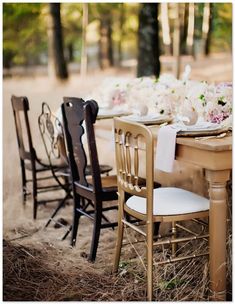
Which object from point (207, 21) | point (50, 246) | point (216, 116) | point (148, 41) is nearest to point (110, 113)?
point (50, 246)

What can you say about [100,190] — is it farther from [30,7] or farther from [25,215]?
[30,7]

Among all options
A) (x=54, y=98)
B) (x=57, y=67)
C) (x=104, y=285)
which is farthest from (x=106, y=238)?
(x=57, y=67)

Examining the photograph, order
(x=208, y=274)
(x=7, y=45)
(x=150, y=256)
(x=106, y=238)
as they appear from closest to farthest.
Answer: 1. (x=150, y=256)
2. (x=208, y=274)
3. (x=106, y=238)
4. (x=7, y=45)

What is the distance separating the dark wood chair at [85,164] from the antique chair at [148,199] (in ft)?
0.80

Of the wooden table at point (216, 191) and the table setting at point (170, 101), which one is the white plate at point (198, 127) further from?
the wooden table at point (216, 191)

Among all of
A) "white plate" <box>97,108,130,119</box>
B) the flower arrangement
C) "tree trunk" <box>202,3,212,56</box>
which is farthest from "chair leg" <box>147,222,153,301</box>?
"tree trunk" <box>202,3,212,56</box>

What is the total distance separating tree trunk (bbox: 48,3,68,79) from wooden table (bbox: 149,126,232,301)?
802 centimetres

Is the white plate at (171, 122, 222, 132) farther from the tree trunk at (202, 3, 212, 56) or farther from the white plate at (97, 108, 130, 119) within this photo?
the tree trunk at (202, 3, 212, 56)

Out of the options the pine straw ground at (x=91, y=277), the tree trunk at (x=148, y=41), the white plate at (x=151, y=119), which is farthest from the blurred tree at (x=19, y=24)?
the pine straw ground at (x=91, y=277)

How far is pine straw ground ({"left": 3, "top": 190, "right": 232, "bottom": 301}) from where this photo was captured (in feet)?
9.69

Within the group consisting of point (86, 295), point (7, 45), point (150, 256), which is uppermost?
point (7, 45)

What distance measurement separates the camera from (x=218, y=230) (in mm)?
2725

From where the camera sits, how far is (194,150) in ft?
9.12

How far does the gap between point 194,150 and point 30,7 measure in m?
9.74
